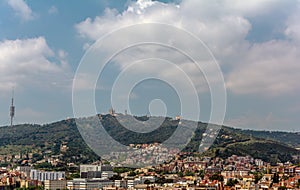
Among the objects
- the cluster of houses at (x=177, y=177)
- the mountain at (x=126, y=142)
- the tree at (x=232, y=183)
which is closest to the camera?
the cluster of houses at (x=177, y=177)

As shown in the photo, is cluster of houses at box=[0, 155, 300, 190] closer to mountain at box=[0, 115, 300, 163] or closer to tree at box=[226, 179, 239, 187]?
tree at box=[226, 179, 239, 187]

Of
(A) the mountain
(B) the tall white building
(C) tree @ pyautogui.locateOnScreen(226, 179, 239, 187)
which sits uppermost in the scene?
(A) the mountain

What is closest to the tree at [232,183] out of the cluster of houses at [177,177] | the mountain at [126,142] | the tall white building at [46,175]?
the cluster of houses at [177,177]

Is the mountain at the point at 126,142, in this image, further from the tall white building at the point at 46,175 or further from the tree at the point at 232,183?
the tree at the point at 232,183

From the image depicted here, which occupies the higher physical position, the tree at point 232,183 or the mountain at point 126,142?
the mountain at point 126,142

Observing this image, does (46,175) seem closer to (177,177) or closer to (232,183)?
(177,177)

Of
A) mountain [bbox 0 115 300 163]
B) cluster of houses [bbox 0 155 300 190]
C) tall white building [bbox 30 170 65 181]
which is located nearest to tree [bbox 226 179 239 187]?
cluster of houses [bbox 0 155 300 190]

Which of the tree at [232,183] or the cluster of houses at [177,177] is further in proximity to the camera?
the tree at [232,183]

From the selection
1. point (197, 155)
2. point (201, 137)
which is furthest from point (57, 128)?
point (197, 155)

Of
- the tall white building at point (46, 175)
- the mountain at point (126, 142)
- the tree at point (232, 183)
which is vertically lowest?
the tree at point (232, 183)

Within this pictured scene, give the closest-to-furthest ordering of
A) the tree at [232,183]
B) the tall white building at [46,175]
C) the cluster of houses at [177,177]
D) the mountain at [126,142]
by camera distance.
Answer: the cluster of houses at [177,177], the tree at [232,183], the tall white building at [46,175], the mountain at [126,142]

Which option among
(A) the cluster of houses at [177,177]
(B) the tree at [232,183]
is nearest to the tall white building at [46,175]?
(A) the cluster of houses at [177,177]
